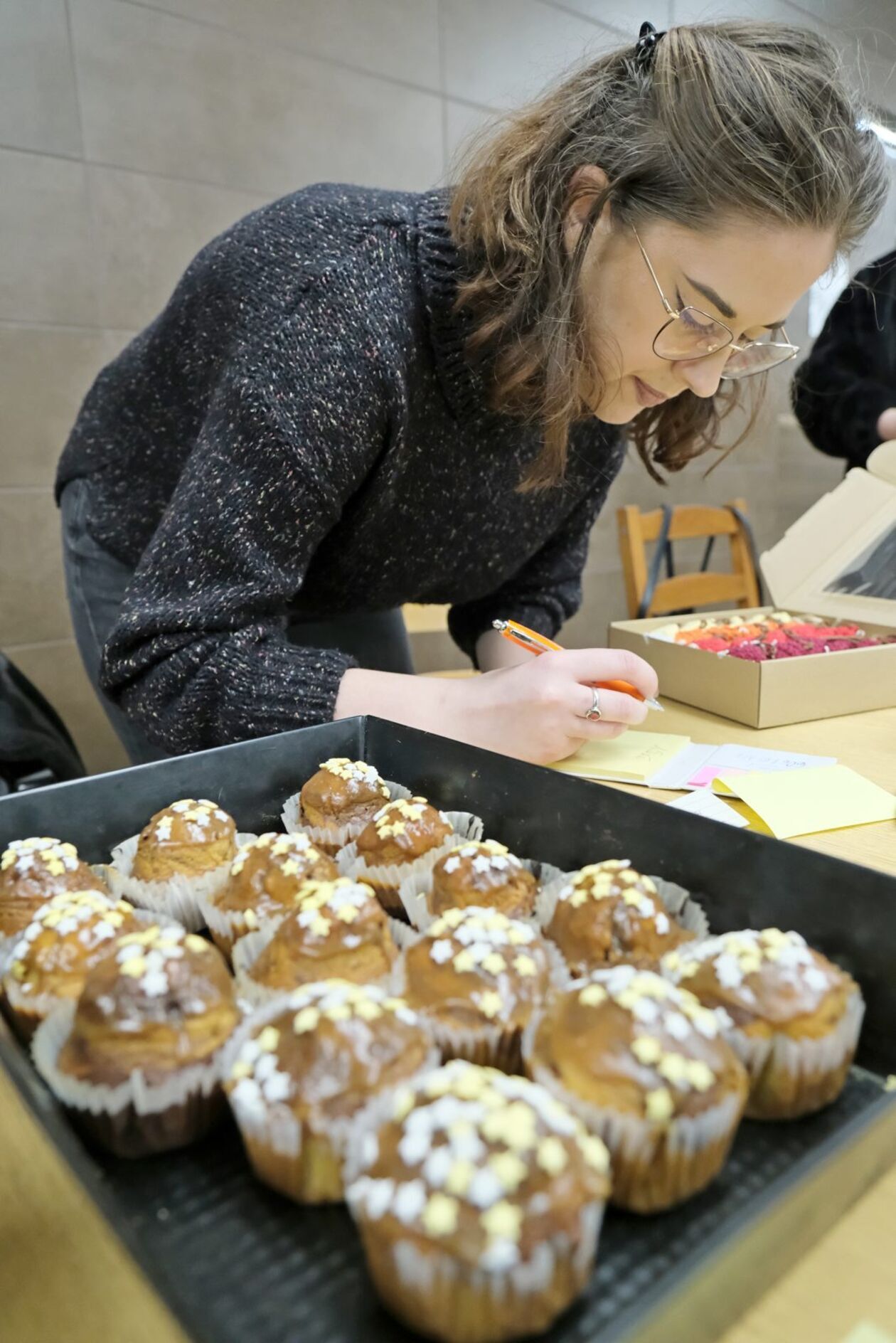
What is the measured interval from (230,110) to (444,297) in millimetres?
1901

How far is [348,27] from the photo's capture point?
2699 mm

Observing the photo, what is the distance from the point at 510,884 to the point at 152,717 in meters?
0.59

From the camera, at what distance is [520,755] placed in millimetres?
1092

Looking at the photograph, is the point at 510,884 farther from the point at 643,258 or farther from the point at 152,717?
the point at 643,258

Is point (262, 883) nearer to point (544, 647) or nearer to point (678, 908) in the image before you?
point (678, 908)

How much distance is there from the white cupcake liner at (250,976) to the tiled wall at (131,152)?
2039 millimetres

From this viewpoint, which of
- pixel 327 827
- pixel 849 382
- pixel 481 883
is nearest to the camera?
pixel 481 883

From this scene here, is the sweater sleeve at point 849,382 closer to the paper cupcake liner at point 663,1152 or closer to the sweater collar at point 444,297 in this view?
the sweater collar at point 444,297

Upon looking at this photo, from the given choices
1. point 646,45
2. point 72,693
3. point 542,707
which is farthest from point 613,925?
point 72,693

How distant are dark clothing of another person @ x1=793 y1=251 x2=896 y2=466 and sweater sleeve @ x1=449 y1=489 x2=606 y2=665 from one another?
0.91m

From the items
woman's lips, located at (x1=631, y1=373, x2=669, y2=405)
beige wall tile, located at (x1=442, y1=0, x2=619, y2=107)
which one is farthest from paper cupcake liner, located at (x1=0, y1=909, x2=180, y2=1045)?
beige wall tile, located at (x1=442, y1=0, x2=619, y2=107)

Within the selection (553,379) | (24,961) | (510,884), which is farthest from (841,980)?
(553,379)

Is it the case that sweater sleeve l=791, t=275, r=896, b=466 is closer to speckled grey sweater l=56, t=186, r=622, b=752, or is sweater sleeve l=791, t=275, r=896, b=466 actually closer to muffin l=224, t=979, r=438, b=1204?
speckled grey sweater l=56, t=186, r=622, b=752

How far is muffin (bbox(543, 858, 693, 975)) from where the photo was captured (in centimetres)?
64
